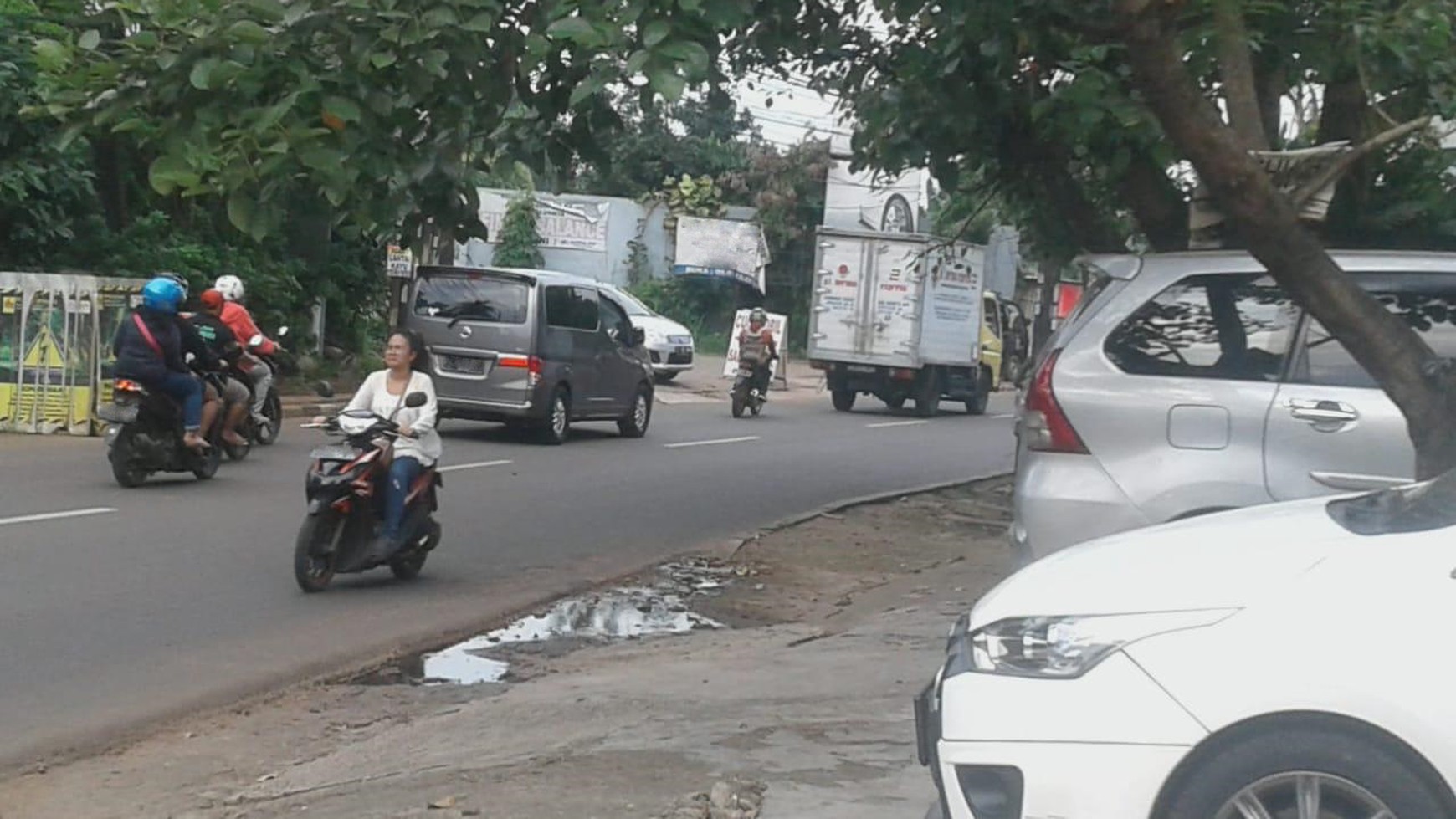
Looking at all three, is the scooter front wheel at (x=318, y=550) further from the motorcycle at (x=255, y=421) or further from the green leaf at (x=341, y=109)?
the motorcycle at (x=255, y=421)

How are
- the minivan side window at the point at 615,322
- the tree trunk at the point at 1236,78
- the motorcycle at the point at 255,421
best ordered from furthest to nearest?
the minivan side window at the point at 615,322 < the motorcycle at the point at 255,421 < the tree trunk at the point at 1236,78

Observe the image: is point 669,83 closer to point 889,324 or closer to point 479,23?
point 479,23

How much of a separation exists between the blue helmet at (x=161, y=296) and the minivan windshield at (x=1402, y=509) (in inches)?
411

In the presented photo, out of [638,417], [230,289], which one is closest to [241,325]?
[230,289]

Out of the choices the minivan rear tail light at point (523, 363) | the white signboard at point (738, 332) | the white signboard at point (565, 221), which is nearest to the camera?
the minivan rear tail light at point (523, 363)

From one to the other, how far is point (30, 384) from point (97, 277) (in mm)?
1209

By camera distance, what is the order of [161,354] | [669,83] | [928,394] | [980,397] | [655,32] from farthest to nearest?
[980,397] < [928,394] < [161,354] < [655,32] < [669,83]

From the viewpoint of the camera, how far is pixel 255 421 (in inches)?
658

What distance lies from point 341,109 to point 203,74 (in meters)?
0.60

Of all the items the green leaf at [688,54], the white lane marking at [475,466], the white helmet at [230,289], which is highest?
the green leaf at [688,54]

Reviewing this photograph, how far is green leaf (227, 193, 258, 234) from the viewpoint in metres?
8.13

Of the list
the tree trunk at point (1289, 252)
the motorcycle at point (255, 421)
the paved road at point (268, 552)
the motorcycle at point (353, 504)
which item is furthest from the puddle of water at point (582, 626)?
the motorcycle at point (255, 421)

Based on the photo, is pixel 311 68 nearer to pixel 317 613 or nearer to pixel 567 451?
pixel 317 613

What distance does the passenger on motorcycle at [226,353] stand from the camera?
1535cm
